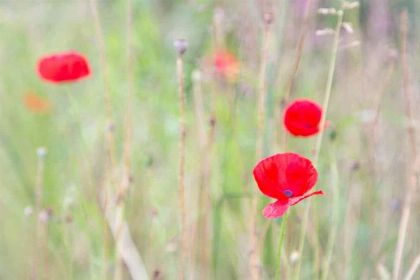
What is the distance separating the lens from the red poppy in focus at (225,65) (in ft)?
4.47

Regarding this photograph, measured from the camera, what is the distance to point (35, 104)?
1644 millimetres

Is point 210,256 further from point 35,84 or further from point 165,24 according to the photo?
point 165,24

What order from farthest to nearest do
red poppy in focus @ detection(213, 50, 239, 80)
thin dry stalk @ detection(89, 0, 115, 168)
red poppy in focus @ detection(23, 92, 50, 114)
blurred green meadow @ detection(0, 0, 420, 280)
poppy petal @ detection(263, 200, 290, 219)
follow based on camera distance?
red poppy in focus @ detection(23, 92, 50, 114) → red poppy in focus @ detection(213, 50, 239, 80) → blurred green meadow @ detection(0, 0, 420, 280) → thin dry stalk @ detection(89, 0, 115, 168) → poppy petal @ detection(263, 200, 290, 219)

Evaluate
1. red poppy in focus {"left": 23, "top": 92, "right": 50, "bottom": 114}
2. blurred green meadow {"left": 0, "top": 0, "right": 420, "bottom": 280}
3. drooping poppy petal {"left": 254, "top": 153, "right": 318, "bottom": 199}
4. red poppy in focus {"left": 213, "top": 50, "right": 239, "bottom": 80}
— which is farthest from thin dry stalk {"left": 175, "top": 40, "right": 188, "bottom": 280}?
red poppy in focus {"left": 23, "top": 92, "right": 50, "bottom": 114}

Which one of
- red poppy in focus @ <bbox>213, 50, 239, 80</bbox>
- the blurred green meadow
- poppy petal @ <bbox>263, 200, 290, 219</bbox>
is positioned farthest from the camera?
red poppy in focus @ <bbox>213, 50, 239, 80</bbox>

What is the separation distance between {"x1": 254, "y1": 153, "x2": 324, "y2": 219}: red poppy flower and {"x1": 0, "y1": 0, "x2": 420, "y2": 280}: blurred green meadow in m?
0.28

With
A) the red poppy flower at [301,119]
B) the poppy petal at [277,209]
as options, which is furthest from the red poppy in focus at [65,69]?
the poppy petal at [277,209]

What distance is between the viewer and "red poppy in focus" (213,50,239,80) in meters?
1.36

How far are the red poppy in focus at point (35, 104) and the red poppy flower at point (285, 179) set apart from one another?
3.46 ft

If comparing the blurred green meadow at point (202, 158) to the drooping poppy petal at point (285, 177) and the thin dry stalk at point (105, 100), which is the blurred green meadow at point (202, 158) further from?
the drooping poppy petal at point (285, 177)

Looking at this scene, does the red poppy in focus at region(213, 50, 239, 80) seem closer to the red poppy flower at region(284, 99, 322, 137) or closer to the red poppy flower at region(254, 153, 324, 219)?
the red poppy flower at region(284, 99, 322, 137)

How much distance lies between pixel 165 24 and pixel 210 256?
4.63ft

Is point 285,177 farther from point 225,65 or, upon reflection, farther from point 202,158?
point 225,65

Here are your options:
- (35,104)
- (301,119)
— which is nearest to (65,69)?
(301,119)
